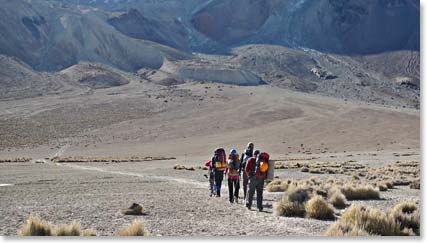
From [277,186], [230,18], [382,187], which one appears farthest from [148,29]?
[382,187]

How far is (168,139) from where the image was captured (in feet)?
240

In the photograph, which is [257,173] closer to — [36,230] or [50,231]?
[50,231]

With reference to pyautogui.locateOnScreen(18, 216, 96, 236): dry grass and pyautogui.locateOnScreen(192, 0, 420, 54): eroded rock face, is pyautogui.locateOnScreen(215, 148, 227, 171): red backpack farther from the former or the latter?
pyautogui.locateOnScreen(192, 0, 420, 54): eroded rock face

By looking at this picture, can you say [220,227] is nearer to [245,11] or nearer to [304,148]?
[304,148]

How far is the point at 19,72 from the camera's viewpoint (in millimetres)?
104875

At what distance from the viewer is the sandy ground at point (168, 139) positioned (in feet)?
47.0

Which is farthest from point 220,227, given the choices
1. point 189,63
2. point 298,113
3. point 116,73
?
point 189,63

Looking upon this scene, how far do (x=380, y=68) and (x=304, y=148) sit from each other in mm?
89538

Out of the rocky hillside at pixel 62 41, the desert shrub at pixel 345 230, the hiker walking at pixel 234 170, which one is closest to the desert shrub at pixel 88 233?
the desert shrub at pixel 345 230

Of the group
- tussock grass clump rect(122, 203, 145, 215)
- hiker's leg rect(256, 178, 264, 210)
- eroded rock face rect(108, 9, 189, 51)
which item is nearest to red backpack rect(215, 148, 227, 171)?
hiker's leg rect(256, 178, 264, 210)

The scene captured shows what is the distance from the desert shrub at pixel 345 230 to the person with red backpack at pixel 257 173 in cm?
413

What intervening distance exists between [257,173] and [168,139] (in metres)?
60.1

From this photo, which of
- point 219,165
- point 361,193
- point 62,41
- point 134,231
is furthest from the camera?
point 62,41

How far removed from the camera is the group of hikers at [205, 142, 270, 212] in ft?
44.0
